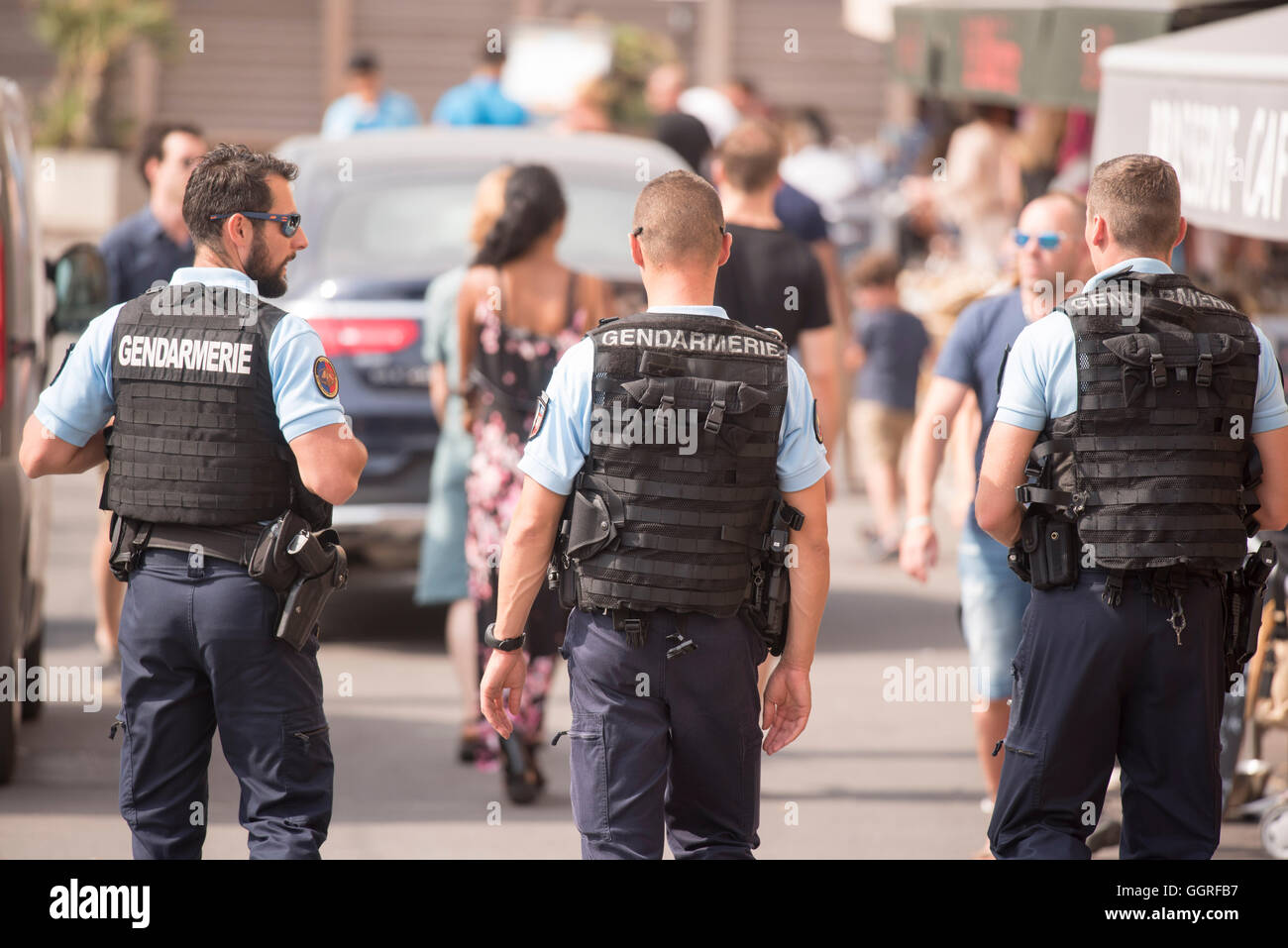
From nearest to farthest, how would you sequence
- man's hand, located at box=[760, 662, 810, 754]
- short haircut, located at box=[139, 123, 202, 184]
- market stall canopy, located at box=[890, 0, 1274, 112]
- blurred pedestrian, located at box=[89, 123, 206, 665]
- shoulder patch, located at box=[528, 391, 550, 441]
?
1. shoulder patch, located at box=[528, 391, 550, 441]
2. man's hand, located at box=[760, 662, 810, 754]
3. market stall canopy, located at box=[890, 0, 1274, 112]
4. blurred pedestrian, located at box=[89, 123, 206, 665]
5. short haircut, located at box=[139, 123, 202, 184]

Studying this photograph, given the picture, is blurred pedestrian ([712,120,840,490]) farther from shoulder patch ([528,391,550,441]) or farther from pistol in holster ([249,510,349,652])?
pistol in holster ([249,510,349,652])

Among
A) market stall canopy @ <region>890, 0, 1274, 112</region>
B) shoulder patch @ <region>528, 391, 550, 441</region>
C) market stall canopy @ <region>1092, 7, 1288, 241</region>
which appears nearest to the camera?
shoulder patch @ <region>528, 391, 550, 441</region>

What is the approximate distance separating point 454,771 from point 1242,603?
319 centimetres

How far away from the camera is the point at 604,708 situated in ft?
12.3

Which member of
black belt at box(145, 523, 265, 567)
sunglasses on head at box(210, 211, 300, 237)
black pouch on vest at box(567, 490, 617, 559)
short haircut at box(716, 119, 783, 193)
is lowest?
black belt at box(145, 523, 265, 567)

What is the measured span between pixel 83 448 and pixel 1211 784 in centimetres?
262

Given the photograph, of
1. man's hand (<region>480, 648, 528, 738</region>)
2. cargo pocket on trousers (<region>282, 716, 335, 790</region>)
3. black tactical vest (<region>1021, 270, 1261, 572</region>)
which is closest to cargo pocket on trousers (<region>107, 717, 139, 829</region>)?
cargo pocket on trousers (<region>282, 716, 335, 790</region>)

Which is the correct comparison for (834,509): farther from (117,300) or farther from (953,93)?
(117,300)

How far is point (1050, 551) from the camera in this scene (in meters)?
3.93

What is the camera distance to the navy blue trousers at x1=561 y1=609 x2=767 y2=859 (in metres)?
3.73

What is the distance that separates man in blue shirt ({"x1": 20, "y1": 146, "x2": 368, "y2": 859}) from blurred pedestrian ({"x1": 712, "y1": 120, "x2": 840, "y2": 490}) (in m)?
2.35

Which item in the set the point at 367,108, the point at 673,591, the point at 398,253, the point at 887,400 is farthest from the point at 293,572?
the point at 367,108

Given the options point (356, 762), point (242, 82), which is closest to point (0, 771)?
point (356, 762)
